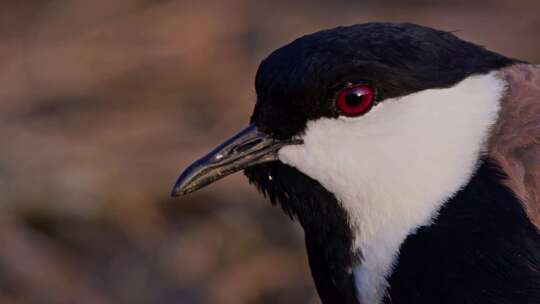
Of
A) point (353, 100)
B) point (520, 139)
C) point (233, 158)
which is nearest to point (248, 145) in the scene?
point (233, 158)

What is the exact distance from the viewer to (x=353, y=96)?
4.42 meters

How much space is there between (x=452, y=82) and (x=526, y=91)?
0.33 meters

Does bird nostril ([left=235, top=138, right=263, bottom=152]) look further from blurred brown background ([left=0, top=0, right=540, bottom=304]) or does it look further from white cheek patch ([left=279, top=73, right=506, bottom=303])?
blurred brown background ([left=0, top=0, right=540, bottom=304])

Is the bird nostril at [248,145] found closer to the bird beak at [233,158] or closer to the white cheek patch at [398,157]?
the bird beak at [233,158]

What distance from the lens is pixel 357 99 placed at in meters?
4.42

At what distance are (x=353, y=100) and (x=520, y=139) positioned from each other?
0.59m

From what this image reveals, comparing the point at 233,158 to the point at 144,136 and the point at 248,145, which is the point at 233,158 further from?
the point at 144,136

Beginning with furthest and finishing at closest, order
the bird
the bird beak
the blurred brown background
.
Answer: the blurred brown background, the bird beak, the bird

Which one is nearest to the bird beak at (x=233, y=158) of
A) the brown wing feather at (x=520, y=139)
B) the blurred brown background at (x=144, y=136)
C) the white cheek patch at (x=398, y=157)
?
the white cheek patch at (x=398, y=157)

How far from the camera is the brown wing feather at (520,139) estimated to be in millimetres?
4340

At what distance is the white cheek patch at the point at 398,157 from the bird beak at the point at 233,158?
0.55 ft

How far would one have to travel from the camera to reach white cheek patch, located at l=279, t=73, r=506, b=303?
439cm

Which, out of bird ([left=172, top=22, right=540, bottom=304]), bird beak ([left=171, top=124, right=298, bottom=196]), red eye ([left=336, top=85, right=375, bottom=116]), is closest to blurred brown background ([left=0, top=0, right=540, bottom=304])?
bird beak ([left=171, top=124, right=298, bottom=196])

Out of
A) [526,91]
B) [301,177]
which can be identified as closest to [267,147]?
[301,177]
